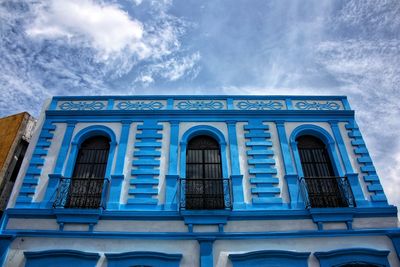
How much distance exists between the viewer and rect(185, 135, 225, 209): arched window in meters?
7.12

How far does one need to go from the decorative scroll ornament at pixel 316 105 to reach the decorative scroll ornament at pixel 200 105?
275cm

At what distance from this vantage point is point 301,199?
7.16 metres

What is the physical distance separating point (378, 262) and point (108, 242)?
6.77 m

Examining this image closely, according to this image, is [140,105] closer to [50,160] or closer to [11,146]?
[50,160]

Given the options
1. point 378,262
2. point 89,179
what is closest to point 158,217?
point 89,179

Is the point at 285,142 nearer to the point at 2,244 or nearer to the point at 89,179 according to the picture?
the point at 89,179

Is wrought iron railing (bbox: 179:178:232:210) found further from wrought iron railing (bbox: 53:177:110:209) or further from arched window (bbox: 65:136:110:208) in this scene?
arched window (bbox: 65:136:110:208)

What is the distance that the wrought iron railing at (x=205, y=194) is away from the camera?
704 cm

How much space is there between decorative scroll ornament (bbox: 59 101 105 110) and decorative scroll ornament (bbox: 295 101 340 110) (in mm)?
6868

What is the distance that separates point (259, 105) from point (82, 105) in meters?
6.13

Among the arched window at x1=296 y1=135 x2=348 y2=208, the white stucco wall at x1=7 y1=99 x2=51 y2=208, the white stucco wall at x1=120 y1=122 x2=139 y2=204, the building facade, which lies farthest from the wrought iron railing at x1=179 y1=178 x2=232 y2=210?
the building facade

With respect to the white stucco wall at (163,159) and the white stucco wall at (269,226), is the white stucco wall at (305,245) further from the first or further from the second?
the white stucco wall at (163,159)

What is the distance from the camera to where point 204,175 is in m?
7.73

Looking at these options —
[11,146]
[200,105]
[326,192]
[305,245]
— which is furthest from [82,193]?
[326,192]
